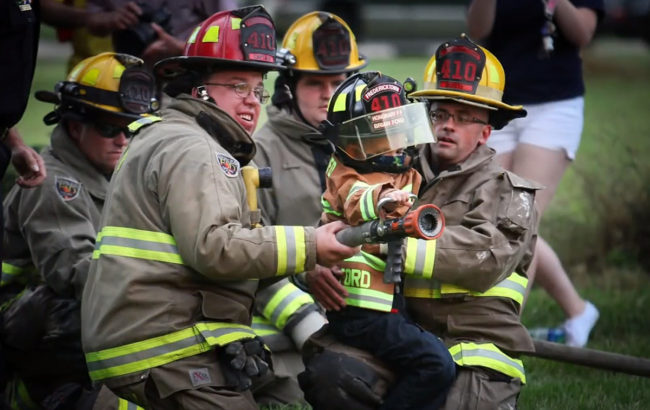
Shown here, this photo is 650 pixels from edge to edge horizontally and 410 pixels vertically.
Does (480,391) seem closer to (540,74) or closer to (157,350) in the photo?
(157,350)

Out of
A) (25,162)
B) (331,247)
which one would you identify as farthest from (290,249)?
(25,162)

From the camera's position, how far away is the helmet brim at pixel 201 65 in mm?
4391

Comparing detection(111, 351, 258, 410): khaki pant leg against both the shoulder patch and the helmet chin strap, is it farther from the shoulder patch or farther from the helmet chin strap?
the shoulder patch

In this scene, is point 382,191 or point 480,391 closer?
point 382,191

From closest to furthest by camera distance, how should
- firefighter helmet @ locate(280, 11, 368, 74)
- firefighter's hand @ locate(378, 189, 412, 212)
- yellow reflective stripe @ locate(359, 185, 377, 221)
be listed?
firefighter's hand @ locate(378, 189, 412, 212) < yellow reflective stripe @ locate(359, 185, 377, 221) < firefighter helmet @ locate(280, 11, 368, 74)

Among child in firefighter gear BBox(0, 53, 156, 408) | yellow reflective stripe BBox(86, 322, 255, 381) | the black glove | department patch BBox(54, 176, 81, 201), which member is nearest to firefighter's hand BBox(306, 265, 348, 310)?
the black glove

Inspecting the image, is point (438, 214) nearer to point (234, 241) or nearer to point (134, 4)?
point (234, 241)

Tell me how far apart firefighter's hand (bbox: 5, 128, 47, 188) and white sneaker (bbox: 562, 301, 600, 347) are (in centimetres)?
356

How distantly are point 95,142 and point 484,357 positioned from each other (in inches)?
96.3

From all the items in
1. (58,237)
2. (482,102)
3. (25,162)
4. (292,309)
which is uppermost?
(482,102)

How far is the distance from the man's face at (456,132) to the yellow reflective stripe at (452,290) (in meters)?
0.57

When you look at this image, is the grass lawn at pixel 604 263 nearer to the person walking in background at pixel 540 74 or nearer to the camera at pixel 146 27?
the person walking in background at pixel 540 74

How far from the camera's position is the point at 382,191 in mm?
4004

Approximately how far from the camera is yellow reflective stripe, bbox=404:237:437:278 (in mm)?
4344
